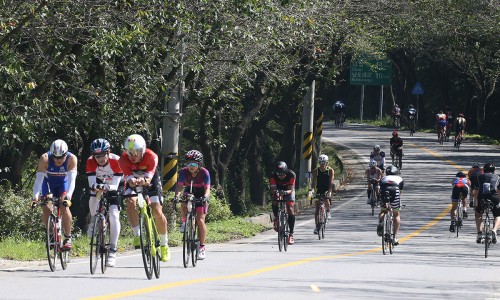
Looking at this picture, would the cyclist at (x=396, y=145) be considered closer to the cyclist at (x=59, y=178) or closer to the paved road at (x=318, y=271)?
the paved road at (x=318, y=271)

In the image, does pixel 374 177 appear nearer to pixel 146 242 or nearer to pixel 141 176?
pixel 141 176

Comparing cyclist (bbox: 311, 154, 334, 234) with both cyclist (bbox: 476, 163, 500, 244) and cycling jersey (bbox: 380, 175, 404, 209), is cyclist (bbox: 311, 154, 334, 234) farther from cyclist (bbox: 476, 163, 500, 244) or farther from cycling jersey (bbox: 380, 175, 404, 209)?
cyclist (bbox: 476, 163, 500, 244)

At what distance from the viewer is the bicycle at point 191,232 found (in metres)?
16.8

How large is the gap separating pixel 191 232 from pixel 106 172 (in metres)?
1.81

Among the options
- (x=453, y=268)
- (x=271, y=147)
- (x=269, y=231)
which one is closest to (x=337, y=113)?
(x=271, y=147)

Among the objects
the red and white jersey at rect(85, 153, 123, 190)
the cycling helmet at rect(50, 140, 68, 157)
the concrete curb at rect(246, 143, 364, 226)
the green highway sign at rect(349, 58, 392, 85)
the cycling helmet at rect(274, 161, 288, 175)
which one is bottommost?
the concrete curb at rect(246, 143, 364, 226)

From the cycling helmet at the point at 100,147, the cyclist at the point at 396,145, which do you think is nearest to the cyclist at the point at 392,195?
the cycling helmet at the point at 100,147

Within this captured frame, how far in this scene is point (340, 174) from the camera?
149 ft

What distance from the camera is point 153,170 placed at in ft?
A: 49.6

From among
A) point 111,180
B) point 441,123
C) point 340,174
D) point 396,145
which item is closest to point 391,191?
point 111,180

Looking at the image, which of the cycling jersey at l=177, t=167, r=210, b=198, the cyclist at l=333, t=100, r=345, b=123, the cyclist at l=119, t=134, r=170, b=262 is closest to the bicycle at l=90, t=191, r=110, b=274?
the cyclist at l=119, t=134, r=170, b=262

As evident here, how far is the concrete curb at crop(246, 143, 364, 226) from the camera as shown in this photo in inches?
1164

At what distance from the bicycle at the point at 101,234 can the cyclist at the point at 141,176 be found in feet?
1.11

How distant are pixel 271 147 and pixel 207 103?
23360 millimetres
